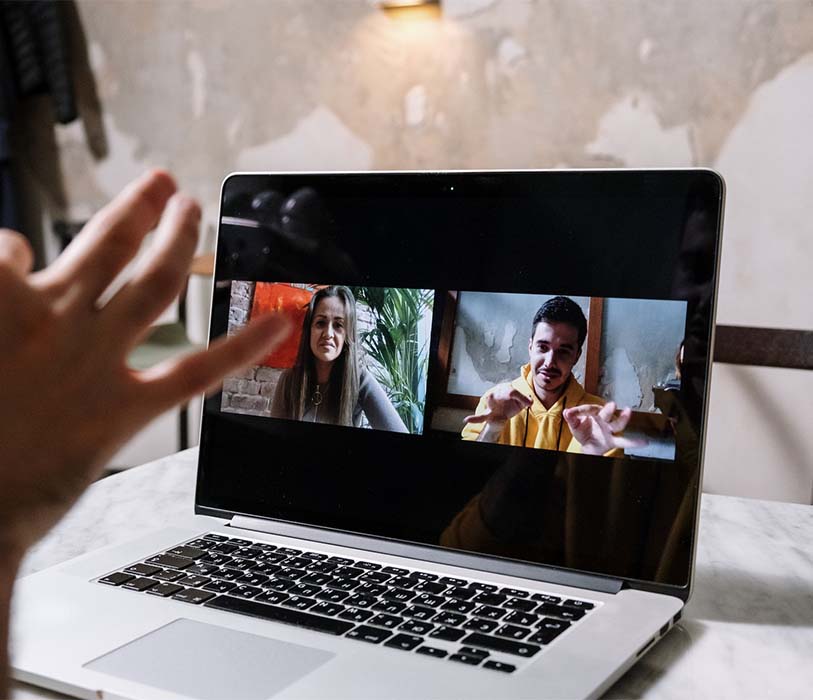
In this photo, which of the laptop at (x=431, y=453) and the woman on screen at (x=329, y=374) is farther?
the woman on screen at (x=329, y=374)

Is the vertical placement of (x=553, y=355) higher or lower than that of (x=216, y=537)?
higher

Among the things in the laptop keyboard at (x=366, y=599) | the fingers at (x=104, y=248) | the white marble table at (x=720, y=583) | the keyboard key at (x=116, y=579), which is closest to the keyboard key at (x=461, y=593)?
the laptop keyboard at (x=366, y=599)

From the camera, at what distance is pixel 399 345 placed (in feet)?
2.08

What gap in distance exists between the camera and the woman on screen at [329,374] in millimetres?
649

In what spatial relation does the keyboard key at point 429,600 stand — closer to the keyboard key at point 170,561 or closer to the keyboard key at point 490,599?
the keyboard key at point 490,599

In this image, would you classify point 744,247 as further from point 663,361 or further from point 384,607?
point 384,607

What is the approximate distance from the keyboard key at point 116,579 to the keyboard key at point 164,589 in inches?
1.0

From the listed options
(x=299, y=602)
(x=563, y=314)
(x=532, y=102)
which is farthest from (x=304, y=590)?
(x=532, y=102)

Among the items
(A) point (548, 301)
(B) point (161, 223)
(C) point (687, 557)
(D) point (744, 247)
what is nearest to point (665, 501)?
(C) point (687, 557)

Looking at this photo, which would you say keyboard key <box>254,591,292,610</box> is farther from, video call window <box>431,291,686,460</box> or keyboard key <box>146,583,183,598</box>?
video call window <box>431,291,686,460</box>

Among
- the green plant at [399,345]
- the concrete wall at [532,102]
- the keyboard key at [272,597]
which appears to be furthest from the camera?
the concrete wall at [532,102]

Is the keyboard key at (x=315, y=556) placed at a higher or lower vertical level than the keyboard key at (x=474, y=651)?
lower

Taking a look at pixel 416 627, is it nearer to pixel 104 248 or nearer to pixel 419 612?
pixel 419 612

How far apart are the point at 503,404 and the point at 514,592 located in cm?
13
